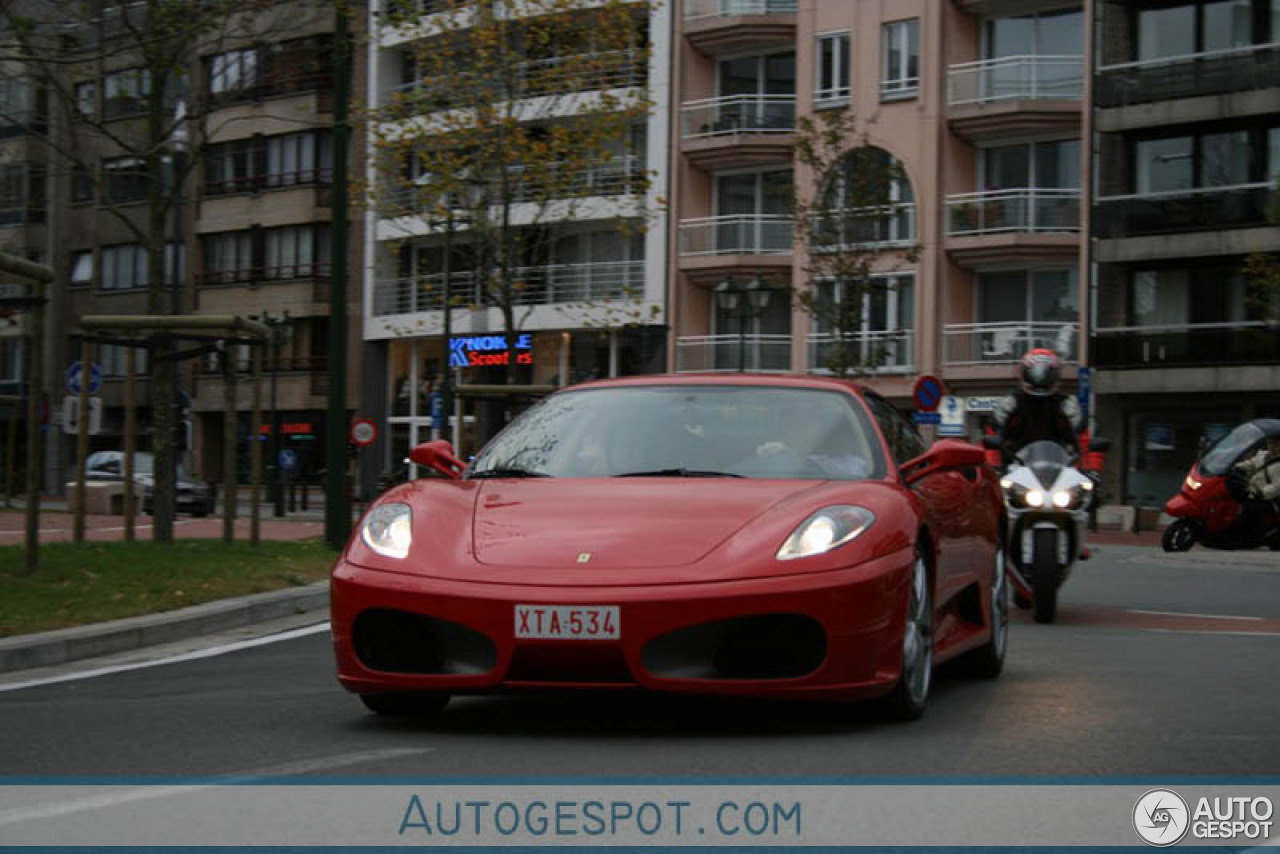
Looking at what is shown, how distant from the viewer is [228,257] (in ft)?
209

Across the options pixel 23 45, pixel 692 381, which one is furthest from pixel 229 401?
pixel 692 381

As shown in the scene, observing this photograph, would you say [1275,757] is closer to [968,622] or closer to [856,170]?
[968,622]

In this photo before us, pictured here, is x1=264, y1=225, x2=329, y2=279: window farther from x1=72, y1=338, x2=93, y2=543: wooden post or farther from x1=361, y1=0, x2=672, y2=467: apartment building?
x1=72, y1=338, x2=93, y2=543: wooden post

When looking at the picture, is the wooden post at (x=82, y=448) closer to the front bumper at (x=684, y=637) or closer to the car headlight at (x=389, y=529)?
the car headlight at (x=389, y=529)

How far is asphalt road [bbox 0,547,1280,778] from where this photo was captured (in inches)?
230

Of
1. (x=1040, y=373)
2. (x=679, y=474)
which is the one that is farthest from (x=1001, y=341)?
(x=679, y=474)

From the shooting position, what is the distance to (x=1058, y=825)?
4.92m

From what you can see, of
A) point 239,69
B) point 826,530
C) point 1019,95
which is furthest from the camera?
point 1019,95

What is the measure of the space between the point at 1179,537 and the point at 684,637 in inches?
929

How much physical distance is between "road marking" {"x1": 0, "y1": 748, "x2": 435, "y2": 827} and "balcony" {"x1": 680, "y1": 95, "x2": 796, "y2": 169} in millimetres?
45591

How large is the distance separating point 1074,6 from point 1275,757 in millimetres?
43163

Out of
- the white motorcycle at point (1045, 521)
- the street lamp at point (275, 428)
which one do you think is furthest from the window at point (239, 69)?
the white motorcycle at point (1045, 521)

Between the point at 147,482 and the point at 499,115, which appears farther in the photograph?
the point at 147,482

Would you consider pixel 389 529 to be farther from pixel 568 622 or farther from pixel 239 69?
pixel 239 69
